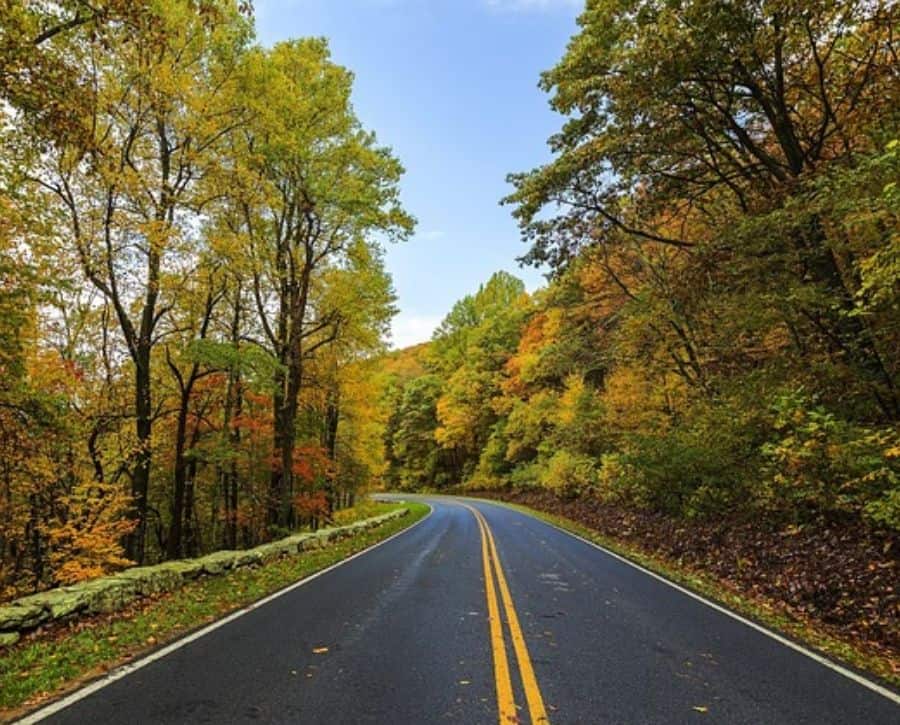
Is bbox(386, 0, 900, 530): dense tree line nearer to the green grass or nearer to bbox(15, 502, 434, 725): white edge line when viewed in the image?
the green grass

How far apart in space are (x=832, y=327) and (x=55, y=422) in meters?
13.3

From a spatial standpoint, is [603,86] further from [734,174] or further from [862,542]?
[862,542]

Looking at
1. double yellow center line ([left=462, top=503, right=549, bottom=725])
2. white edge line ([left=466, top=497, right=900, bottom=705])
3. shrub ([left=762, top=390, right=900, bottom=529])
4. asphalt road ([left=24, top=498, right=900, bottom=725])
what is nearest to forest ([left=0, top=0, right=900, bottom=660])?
shrub ([left=762, top=390, right=900, bottom=529])

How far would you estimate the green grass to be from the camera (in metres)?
5.41

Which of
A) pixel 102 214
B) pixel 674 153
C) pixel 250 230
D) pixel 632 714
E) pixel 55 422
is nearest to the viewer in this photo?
pixel 632 714

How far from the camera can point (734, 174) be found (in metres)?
12.4

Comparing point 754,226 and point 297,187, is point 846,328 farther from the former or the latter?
point 297,187

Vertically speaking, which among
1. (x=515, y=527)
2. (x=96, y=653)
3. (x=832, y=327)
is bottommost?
(x=515, y=527)

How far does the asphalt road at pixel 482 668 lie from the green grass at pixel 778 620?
0.48 m

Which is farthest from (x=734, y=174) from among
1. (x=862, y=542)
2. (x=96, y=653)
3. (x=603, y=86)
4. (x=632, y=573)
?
(x=96, y=653)

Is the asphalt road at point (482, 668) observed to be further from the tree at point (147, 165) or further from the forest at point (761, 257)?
the tree at point (147, 165)

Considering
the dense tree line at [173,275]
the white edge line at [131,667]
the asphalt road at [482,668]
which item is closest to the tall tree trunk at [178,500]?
the dense tree line at [173,275]

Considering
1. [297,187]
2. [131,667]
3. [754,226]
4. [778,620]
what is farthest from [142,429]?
[754,226]

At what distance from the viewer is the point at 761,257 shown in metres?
9.96
